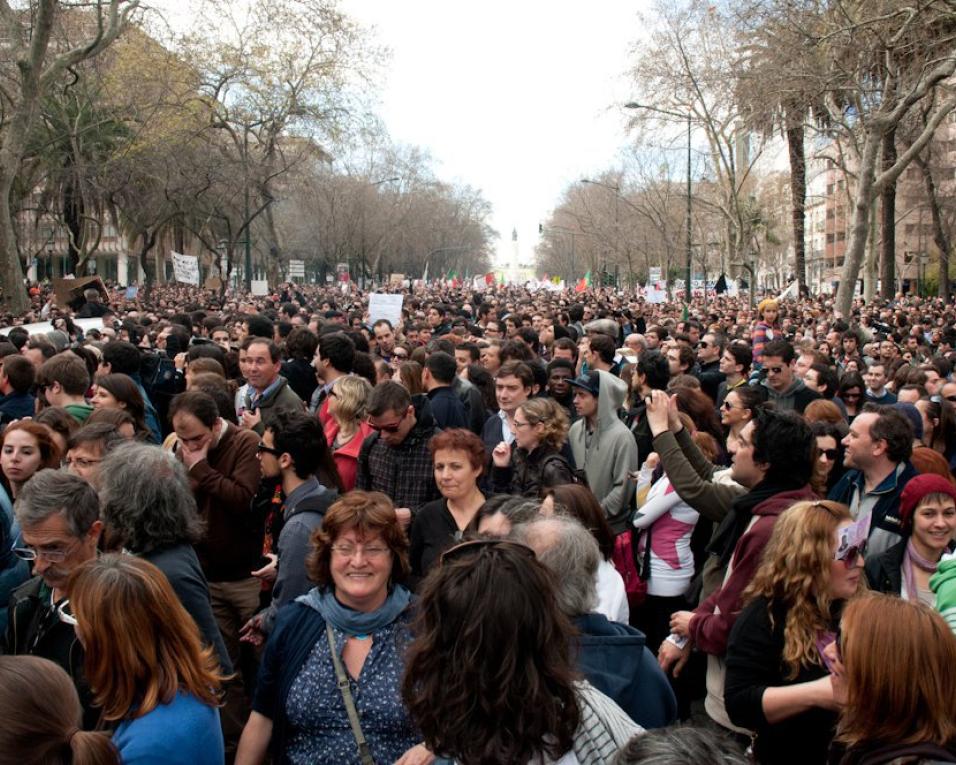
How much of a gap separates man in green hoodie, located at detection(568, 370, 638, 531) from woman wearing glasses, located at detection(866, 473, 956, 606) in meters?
1.74

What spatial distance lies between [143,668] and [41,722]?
1.61ft

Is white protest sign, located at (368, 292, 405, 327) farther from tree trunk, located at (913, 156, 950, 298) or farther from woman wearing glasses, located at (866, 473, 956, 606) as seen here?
tree trunk, located at (913, 156, 950, 298)

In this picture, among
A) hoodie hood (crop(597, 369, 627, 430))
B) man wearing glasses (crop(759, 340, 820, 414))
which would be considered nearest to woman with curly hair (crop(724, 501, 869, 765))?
hoodie hood (crop(597, 369, 627, 430))

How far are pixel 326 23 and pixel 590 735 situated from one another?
118 ft

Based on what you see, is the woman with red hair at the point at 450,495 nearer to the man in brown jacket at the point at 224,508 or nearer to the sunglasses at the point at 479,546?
the man in brown jacket at the point at 224,508

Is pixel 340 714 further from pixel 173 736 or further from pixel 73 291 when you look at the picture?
pixel 73 291

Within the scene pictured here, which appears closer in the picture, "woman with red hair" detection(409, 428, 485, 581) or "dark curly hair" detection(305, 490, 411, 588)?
"dark curly hair" detection(305, 490, 411, 588)

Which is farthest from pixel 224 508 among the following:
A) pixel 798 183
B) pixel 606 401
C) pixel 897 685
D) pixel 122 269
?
pixel 122 269

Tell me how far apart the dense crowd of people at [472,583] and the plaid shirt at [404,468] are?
14 mm

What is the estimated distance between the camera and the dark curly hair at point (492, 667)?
217 centimetres

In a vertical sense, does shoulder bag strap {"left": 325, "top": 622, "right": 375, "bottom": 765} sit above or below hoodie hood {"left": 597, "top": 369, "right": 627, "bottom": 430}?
below

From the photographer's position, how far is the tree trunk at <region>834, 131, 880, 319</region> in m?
18.6

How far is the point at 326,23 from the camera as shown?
35.0 meters

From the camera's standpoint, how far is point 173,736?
262cm
